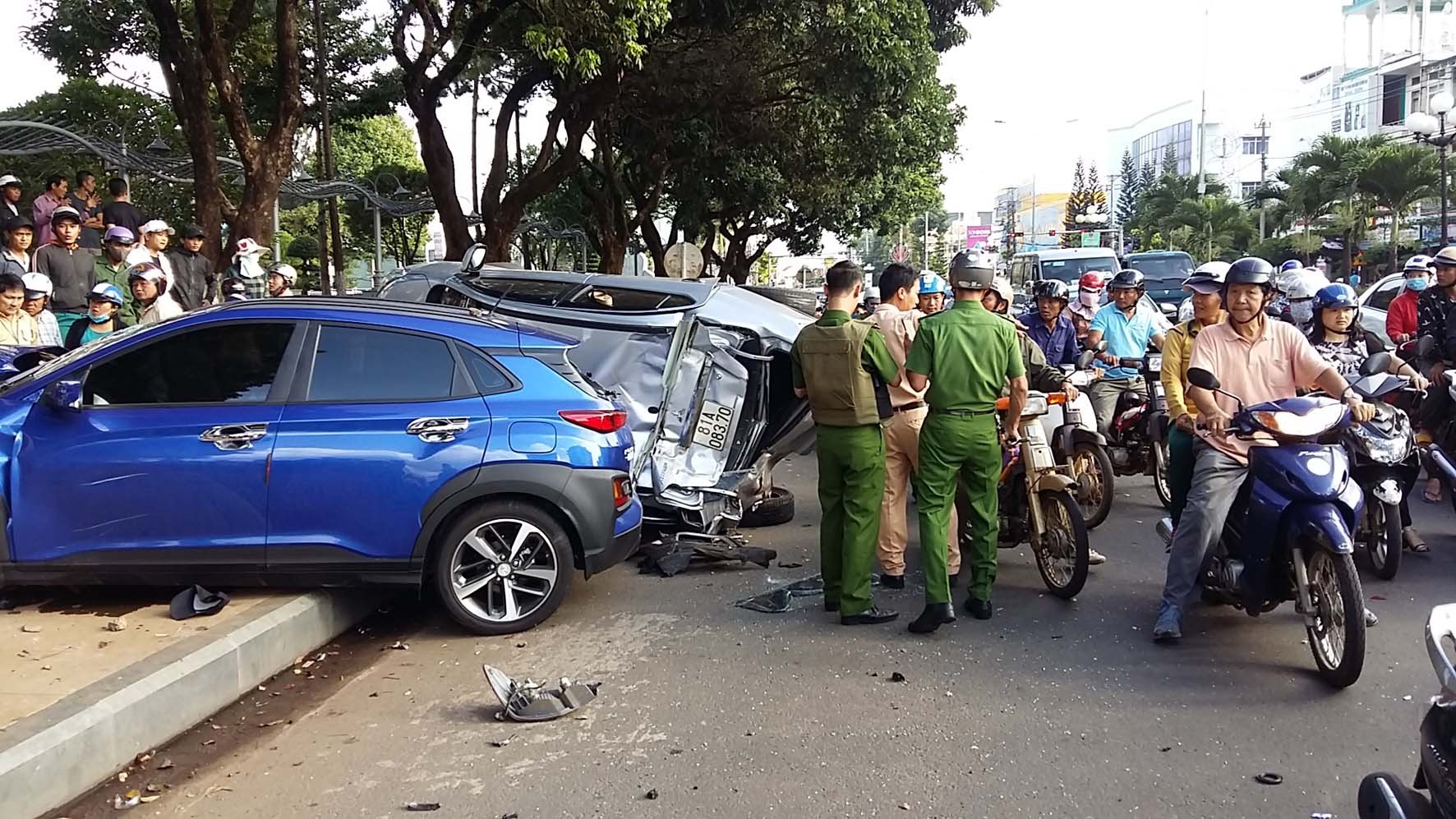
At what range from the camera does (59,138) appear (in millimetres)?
13836

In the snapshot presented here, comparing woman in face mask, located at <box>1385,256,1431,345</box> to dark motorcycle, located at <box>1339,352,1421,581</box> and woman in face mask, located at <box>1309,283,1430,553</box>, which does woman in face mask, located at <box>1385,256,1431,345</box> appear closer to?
woman in face mask, located at <box>1309,283,1430,553</box>

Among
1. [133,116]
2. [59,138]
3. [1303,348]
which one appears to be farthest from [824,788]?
[133,116]

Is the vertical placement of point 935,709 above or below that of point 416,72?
below

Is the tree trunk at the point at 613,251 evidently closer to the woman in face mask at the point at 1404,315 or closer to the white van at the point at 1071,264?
the white van at the point at 1071,264

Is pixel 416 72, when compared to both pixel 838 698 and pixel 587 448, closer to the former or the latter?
pixel 587 448

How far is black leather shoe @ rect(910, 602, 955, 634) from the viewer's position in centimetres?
555

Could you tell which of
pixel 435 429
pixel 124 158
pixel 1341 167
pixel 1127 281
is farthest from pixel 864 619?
pixel 1341 167

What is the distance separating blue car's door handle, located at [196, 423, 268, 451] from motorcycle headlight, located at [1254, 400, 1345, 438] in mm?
4489

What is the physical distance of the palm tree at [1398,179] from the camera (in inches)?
1303

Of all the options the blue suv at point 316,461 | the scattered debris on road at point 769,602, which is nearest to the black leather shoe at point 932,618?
the scattered debris on road at point 769,602

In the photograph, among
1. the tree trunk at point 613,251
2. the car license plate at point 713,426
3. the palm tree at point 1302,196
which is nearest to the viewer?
the car license plate at point 713,426

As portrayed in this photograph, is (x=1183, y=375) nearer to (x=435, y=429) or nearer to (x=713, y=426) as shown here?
(x=713, y=426)

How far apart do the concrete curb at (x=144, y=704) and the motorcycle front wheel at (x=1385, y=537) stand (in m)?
5.57

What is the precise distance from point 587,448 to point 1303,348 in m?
3.38
